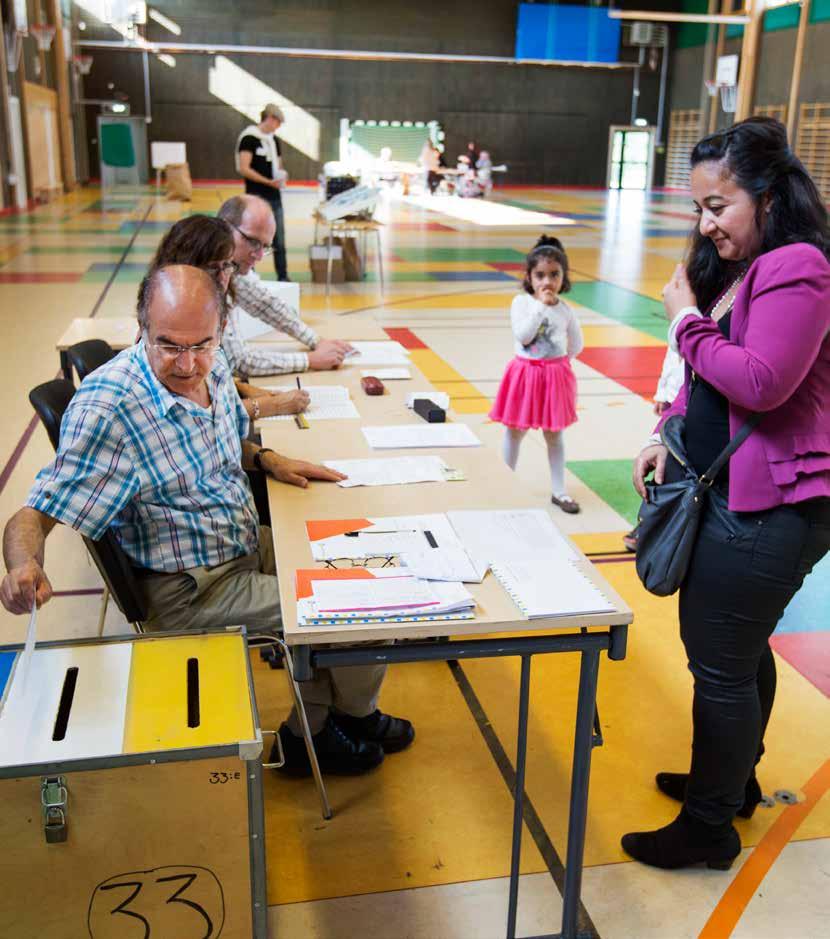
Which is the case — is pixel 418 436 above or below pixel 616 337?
above

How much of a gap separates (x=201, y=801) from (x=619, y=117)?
30.3 metres

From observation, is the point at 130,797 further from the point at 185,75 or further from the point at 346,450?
the point at 185,75

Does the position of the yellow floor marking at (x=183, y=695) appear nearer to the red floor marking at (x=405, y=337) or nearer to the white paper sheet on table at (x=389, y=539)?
the white paper sheet on table at (x=389, y=539)

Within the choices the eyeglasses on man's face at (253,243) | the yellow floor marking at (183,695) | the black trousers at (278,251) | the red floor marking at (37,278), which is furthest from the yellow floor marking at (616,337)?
the yellow floor marking at (183,695)

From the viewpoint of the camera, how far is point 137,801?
2.13 m

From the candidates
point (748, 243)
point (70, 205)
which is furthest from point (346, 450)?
point (70, 205)

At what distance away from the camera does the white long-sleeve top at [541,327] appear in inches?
177

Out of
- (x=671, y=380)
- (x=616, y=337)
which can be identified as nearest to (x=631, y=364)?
(x=616, y=337)

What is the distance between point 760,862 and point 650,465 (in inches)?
42.4

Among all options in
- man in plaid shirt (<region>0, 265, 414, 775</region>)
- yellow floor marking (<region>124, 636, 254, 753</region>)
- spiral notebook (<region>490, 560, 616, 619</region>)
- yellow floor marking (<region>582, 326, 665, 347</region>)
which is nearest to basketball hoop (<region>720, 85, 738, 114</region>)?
yellow floor marking (<region>582, 326, 665, 347</region>)

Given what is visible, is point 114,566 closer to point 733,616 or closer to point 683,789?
point 733,616

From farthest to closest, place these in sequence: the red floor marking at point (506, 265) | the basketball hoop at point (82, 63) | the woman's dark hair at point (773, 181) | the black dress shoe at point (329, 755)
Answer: the basketball hoop at point (82, 63) → the red floor marking at point (506, 265) → the black dress shoe at point (329, 755) → the woman's dark hair at point (773, 181)

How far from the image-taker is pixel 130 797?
2.14 metres

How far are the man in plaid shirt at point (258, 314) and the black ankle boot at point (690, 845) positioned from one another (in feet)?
7.69
